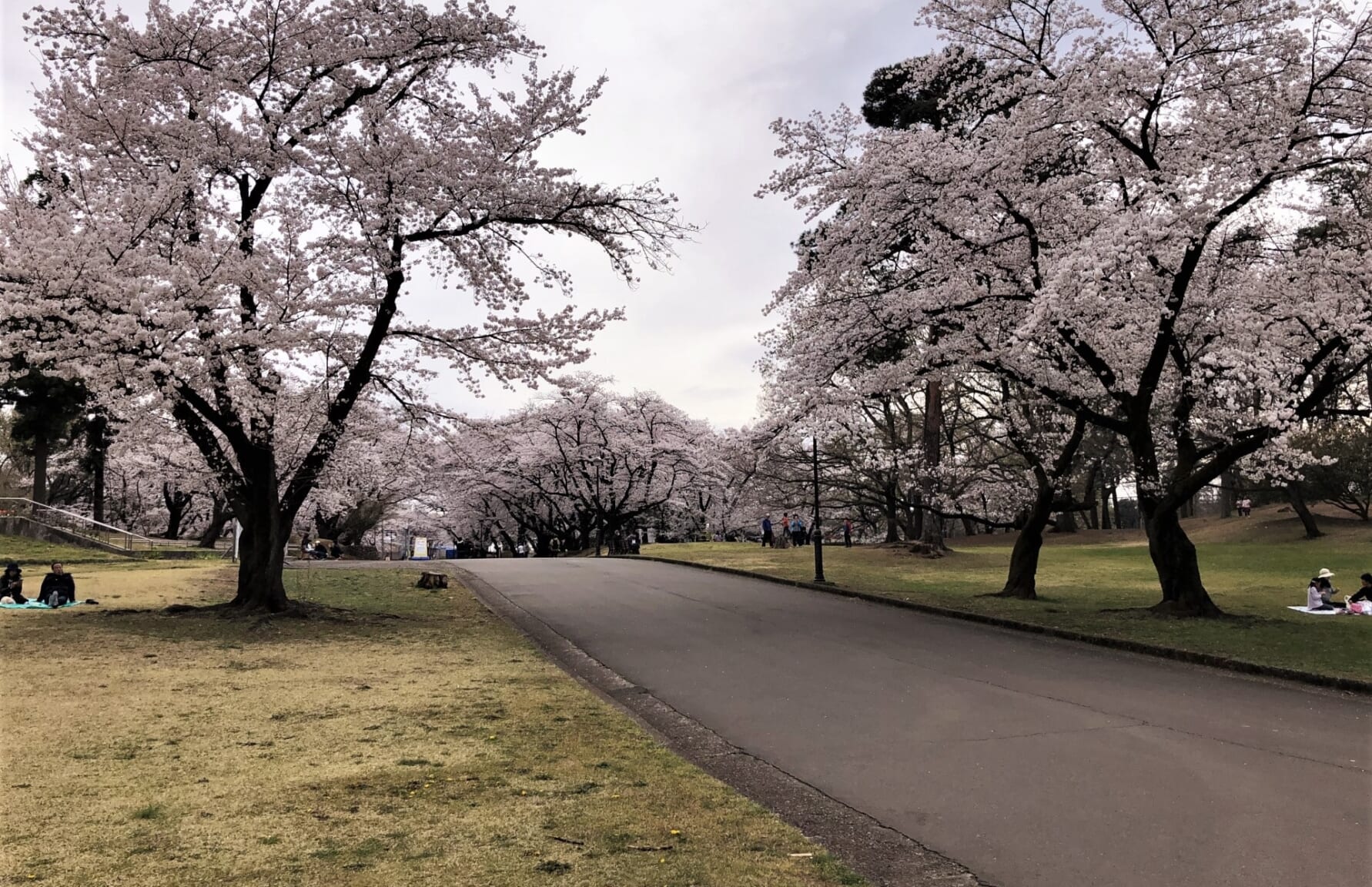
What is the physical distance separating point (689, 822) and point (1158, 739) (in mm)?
4363

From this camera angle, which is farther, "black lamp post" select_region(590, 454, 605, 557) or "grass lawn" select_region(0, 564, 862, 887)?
"black lamp post" select_region(590, 454, 605, 557)

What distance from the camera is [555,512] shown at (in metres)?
53.1

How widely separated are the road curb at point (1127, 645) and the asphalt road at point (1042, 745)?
1.05ft

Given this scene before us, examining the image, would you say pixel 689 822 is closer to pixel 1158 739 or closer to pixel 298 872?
pixel 298 872

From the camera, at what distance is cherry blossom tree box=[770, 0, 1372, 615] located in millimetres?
12734

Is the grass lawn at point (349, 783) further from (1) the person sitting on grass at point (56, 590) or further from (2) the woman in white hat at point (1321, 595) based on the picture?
(2) the woman in white hat at point (1321, 595)

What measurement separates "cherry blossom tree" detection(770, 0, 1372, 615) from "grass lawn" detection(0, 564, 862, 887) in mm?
8735

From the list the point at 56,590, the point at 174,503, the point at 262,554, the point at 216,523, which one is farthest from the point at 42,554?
the point at 174,503

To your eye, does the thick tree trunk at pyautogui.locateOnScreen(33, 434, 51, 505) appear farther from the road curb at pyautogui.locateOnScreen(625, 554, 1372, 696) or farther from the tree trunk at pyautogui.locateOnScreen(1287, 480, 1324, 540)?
the tree trunk at pyautogui.locateOnScreen(1287, 480, 1324, 540)

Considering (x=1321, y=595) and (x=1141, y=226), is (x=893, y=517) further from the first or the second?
(x=1141, y=226)

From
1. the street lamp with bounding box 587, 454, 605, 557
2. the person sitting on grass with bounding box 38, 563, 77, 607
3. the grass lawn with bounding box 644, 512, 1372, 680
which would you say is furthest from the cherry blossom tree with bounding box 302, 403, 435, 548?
the grass lawn with bounding box 644, 512, 1372, 680

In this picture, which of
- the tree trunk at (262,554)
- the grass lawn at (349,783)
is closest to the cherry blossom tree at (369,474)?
the tree trunk at (262,554)

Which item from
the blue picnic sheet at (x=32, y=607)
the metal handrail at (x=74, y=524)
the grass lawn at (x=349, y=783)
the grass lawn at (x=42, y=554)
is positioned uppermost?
the metal handrail at (x=74, y=524)

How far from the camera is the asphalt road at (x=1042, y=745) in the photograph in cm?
457
